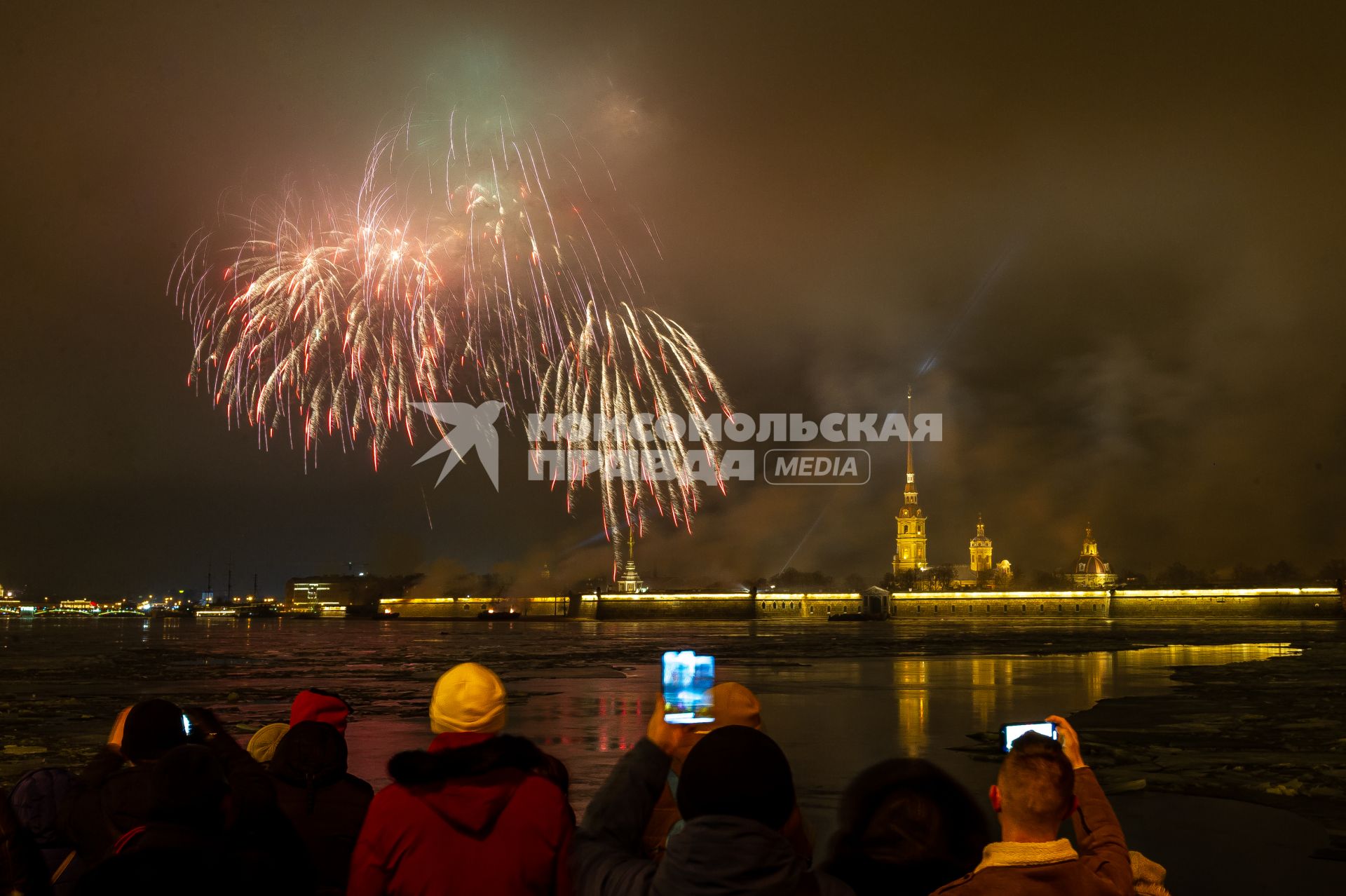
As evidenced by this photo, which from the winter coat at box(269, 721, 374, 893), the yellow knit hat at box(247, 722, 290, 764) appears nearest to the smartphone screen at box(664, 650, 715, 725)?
the winter coat at box(269, 721, 374, 893)

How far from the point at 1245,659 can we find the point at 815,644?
2143 cm

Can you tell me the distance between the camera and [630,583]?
533ft

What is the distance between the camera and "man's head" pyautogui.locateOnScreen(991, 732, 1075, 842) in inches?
115

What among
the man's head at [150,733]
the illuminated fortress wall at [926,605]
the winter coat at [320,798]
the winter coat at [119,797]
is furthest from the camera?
the illuminated fortress wall at [926,605]

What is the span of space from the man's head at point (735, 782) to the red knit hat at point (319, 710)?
2380 millimetres

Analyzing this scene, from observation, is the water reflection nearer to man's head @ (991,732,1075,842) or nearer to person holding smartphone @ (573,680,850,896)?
man's head @ (991,732,1075,842)

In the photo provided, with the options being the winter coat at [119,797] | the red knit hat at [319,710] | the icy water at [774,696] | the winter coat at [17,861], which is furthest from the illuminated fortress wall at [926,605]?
the winter coat at [17,861]

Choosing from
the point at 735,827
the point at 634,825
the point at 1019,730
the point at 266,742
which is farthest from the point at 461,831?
the point at 266,742

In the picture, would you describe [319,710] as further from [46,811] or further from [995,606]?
[995,606]

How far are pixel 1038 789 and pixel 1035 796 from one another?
0.7 inches

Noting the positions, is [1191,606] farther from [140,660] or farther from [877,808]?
[877,808]

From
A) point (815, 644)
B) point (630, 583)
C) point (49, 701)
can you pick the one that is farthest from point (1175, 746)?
point (630, 583)

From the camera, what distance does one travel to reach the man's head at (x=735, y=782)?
2369mm

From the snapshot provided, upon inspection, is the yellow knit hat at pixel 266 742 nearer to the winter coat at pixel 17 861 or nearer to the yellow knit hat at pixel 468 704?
the winter coat at pixel 17 861
